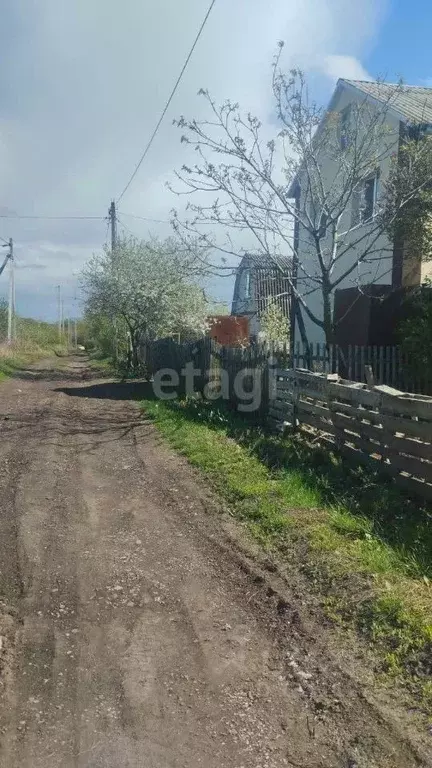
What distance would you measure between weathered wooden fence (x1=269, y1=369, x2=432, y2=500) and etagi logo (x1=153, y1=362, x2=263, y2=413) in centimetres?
144

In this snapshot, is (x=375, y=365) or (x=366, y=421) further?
(x=375, y=365)

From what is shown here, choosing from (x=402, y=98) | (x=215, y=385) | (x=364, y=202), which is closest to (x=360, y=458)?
(x=215, y=385)

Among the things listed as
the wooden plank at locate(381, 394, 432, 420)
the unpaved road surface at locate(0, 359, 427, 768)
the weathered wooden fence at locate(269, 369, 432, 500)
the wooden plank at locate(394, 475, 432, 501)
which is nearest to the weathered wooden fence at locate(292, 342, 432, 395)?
the weathered wooden fence at locate(269, 369, 432, 500)

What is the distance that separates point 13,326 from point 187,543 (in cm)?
4006

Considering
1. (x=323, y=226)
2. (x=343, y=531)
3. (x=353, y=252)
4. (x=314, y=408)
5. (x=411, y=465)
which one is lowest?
(x=343, y=531)

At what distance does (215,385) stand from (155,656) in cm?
1022

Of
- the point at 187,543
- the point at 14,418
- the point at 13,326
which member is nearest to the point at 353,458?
the point at 187,543

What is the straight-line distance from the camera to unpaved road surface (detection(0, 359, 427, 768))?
3002 millimetres

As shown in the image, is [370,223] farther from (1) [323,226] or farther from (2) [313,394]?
(2) [313,394]

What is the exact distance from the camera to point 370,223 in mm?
12828

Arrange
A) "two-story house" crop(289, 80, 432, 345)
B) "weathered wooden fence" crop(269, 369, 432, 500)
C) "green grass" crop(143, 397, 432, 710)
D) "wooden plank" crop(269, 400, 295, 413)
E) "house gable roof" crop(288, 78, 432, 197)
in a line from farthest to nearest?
"house gable roof" crop(288, 78, 432, 197), "two-story house" crop(289, 80, 432, 345), "wooden plank" crop(269, 400, 295, 413), "weathered wooden fence" crop(269, 369, 432, 500), "green grass" crop(143, 397, 432, 710)

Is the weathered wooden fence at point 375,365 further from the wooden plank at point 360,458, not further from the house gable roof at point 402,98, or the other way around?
the house gable roof at point 402,98

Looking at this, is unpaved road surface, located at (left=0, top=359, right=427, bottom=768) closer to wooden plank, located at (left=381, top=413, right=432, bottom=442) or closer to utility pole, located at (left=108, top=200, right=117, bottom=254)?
wooden plank, located at (left=381, top=413, right=432, bottom=442)

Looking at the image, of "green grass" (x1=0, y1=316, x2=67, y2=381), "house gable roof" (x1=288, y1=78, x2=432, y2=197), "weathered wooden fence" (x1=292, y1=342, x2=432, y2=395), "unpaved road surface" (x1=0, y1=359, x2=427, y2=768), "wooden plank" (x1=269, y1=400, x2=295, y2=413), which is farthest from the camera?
"green grass" (x1=0, y1=316, x2=67, y2=381)
